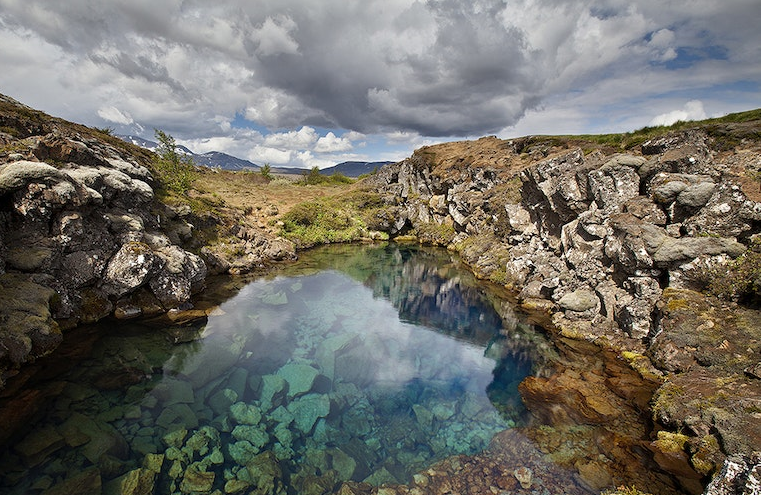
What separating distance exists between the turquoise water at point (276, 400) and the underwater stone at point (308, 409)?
0.24 feet

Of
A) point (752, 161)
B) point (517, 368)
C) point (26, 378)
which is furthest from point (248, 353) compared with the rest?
point (752, 161)

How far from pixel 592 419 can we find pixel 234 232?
36.7m

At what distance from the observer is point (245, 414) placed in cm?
1333

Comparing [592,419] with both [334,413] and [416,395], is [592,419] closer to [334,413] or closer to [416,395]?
[416,395]

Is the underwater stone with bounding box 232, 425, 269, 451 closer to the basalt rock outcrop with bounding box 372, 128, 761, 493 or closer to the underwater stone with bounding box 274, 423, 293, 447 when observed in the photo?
the underwater stone with bounding box 274, 423, 293, 447

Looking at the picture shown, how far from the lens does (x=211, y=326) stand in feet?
Answer: 67.3

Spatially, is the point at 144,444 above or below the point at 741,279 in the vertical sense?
below

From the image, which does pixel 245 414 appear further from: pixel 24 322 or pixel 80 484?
pixel 24 322

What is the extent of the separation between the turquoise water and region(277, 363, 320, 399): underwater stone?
3.3 inches

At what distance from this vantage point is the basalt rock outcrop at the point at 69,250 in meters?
14.7

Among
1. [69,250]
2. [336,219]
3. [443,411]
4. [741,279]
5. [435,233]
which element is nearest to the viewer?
[443,411]

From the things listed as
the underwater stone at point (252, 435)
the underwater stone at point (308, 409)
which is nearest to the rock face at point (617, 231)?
the underwater stone at point (308, 409)

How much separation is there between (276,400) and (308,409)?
1.57m

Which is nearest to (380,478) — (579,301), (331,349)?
(331,349)
